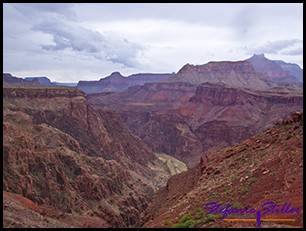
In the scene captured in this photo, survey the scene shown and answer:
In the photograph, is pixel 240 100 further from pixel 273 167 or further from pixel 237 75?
pixel 273 167

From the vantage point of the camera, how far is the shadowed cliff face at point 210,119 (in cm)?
10956

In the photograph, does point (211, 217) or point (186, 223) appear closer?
point (211, 217)

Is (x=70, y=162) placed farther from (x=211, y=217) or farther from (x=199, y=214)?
(x=211, y=217)

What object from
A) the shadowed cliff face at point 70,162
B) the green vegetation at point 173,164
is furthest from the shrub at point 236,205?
the green vegetation at point 173,164

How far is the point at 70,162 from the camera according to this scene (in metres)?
54.3

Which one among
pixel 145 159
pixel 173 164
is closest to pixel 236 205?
pixel 145 159

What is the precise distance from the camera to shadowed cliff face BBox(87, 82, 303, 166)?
109562 millimetres

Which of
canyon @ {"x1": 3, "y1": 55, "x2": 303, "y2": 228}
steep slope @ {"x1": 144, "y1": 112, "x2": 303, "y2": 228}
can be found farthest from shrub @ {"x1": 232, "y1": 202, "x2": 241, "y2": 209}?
canyon @ {"x1": 3, "y1": 55, "x2": 303, "y2": 228}

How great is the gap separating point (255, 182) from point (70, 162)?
3771 cm

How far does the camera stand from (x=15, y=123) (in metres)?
59.2

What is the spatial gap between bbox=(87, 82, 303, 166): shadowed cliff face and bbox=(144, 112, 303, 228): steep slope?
238 feet

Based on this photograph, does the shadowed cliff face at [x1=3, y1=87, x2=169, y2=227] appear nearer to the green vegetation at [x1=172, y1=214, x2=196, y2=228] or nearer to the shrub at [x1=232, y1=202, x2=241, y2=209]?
the green vegetation at [x1=172, y1=214, x2=196, y2=228]

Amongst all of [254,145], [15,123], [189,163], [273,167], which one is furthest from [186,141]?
[273,167]

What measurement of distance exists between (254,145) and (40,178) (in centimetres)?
2825
